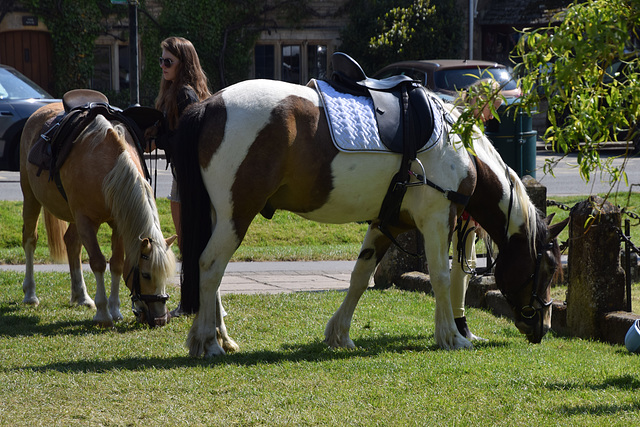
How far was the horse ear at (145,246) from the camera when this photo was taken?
5.74 m

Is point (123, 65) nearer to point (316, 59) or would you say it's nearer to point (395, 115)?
point (316, 59)

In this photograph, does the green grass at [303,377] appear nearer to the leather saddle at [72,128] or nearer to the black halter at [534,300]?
the black halter at [534,300]

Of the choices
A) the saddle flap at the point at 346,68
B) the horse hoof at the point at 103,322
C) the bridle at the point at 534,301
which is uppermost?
the saddle flap at the point at 346,68

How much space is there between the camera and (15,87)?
1496 cm

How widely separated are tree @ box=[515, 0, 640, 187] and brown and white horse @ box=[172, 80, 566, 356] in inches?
51.7

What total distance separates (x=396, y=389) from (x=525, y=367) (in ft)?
3.27

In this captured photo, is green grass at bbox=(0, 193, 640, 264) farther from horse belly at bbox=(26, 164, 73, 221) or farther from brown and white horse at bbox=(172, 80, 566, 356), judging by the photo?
brown and white horse at bbox=(172, 80, 566, 356)

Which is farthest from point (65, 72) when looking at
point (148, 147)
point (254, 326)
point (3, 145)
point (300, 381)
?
point (300, 381)

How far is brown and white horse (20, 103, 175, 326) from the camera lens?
5.80 metres

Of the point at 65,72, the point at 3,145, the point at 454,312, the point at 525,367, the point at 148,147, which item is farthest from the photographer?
the point at 65,72

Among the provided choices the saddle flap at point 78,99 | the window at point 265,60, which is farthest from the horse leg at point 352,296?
the window at point 265,60

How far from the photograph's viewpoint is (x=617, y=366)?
17.0 feet

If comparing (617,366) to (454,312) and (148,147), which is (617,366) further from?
(148,147)

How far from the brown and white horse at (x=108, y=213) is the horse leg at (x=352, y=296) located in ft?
4.08
